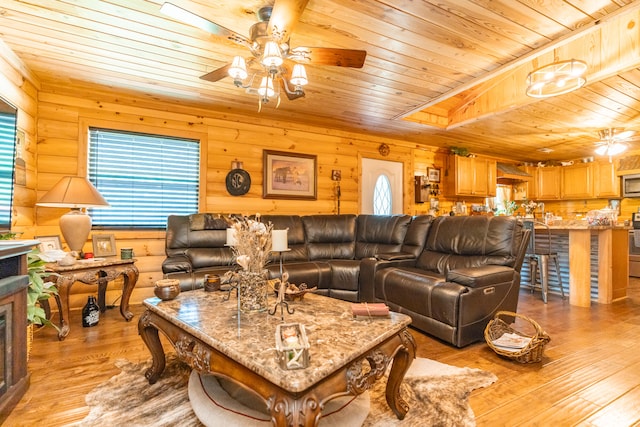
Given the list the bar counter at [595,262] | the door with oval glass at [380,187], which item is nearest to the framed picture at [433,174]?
the door with oval glass at [380,187]

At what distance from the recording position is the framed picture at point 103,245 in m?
3.30

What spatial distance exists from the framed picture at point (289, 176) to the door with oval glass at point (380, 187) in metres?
0.98

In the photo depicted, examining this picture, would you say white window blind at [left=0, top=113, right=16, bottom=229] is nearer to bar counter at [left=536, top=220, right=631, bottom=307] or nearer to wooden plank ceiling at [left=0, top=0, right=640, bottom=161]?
wooden plank ceiling at [left=0, top=0, right=640, bottom=161]

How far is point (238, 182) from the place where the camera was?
14.0 feet

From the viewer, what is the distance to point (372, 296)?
3352 millimetres

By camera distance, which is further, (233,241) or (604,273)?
(604,273)

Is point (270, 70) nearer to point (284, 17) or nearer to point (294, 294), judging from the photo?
point (284, 17)

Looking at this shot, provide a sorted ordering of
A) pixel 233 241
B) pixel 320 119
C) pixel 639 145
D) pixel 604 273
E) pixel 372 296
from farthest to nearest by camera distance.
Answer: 1. pixel 639 145
2. pixel 320 119
3. pixel 604 273
4. pixel 372 296
5. pixel 233 241

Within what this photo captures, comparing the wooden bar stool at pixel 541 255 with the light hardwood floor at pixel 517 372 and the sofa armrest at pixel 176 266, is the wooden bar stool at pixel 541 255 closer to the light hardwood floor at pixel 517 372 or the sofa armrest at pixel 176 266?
the light hardwood floor at pixel 517 372

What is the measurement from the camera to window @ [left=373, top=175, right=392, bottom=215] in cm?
548

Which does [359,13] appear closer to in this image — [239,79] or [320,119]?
[239,79]

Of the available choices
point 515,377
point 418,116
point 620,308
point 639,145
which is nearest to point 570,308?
point 620,308

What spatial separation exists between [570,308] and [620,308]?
56cm

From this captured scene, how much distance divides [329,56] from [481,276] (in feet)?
6.59
